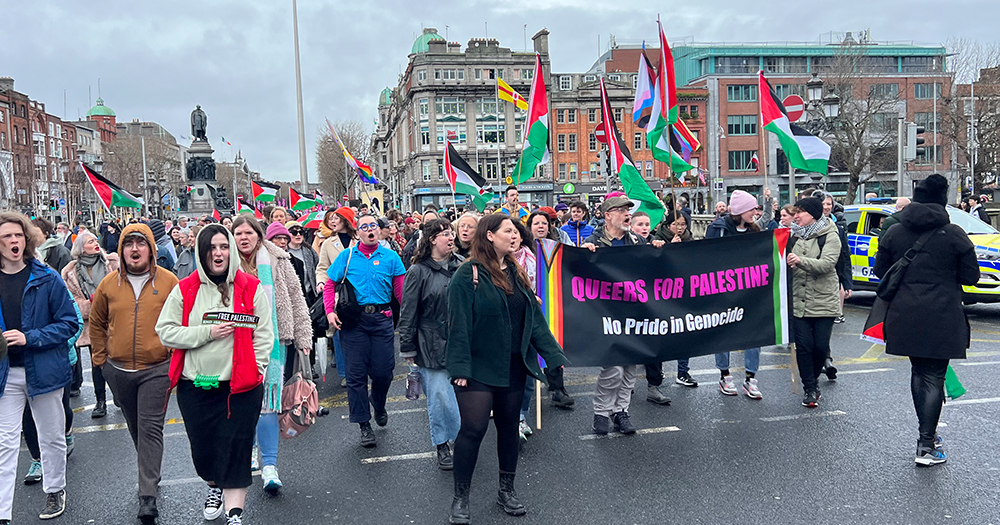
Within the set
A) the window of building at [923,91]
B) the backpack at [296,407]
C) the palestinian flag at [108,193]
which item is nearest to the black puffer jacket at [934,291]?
the backpack at [296,407]

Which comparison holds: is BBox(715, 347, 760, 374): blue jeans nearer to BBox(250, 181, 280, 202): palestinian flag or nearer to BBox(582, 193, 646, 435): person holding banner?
BBox(582, 193, 646, 435): person holding banner

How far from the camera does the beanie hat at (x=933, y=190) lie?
17.4 feet

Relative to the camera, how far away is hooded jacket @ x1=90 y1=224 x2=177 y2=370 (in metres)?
4.71

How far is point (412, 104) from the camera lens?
81.9 metres

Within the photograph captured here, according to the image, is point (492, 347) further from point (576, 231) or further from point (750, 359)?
point (576, 231)

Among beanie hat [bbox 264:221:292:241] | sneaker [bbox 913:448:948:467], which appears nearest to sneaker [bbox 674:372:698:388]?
sneaker [bbox 913:448:948:467]

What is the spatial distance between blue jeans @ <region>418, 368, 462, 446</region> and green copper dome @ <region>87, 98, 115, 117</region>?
134 meters

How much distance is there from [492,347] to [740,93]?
69.6m

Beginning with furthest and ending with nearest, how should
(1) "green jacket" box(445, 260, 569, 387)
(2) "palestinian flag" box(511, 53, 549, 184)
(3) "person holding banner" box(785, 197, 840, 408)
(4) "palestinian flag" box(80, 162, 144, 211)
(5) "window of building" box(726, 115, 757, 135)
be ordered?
(5) "window of building" box(726, 115, 757, 135)
(4) "palestinian flag" box(80, 162, 144, 211)
(2) "palestinian flag" box(511, 53, 549, 184)
(3) "person holding banner" box(785, 197, 840, 408)
(1) "green jacket" box(445, 260, 569, 387)

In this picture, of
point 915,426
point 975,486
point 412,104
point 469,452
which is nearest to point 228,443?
point 469,452

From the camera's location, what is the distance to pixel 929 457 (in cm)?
520

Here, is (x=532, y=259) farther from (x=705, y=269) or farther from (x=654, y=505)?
(x=654, y=505)

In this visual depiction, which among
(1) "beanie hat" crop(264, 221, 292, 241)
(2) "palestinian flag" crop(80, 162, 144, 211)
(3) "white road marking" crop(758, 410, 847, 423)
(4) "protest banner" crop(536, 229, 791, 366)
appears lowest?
(3) "white road marking" crop(758, 410, 847, 423)

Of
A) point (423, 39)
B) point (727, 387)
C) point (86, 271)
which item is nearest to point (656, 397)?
point (727, 387)
